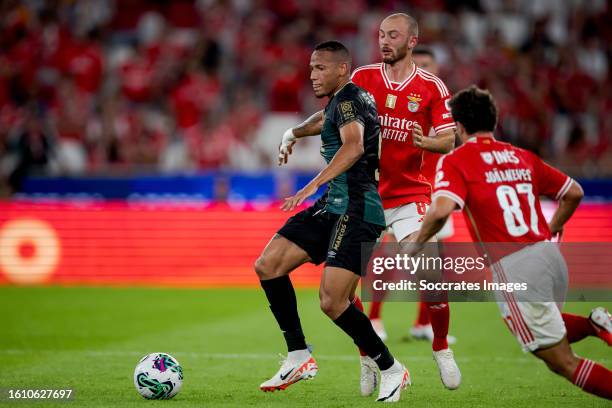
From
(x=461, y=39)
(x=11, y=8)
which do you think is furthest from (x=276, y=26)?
(x=11, y=8)

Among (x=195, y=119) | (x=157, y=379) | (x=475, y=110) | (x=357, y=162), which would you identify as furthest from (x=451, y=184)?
(x=195, y=119)

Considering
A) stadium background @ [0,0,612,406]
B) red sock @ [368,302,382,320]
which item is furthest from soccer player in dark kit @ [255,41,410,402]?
stadium background @ [0,0,612,406]

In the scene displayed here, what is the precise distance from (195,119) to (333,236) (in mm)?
13659

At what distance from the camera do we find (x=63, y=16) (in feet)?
75.6

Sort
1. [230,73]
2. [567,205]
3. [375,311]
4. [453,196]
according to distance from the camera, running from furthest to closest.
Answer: [230,73], [375,311], [567,205], [453,196]

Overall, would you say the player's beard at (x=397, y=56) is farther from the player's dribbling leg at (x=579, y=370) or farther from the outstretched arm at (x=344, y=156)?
the player's dribbling leg at (x=579, y=370)

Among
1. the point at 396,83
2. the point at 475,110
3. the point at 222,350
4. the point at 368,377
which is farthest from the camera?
the point at 222,350

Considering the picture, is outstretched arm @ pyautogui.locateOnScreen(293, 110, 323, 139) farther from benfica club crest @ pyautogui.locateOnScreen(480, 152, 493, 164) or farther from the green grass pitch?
the green grass pitch

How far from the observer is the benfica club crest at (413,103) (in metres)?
8.32

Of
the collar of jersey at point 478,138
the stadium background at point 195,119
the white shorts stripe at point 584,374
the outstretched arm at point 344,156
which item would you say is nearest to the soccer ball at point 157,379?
the outstretched arm at point 344,156

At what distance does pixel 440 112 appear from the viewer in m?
8.28

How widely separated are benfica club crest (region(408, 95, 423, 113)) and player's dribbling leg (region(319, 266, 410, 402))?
179 cm

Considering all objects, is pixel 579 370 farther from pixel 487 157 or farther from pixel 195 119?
pixel 195 119

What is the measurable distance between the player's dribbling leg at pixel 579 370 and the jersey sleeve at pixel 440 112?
251 centimetres
